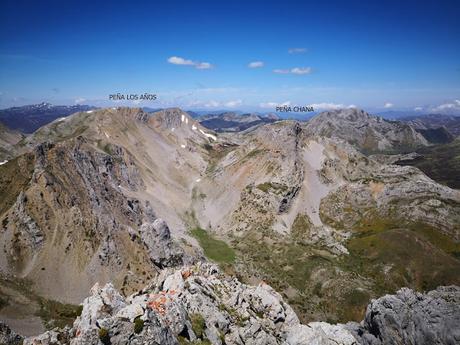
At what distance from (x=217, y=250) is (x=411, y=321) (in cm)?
10350

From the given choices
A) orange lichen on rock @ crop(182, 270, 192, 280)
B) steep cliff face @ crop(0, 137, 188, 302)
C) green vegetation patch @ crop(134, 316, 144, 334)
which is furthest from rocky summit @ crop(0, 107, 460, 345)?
steep cliff face @ crop(0, 137, 188, 302)

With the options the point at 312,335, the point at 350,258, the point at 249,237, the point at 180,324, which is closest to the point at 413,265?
the point at 350,258

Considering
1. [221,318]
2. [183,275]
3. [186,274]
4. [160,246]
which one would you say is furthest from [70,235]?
[221,318]

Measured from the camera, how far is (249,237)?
198 m

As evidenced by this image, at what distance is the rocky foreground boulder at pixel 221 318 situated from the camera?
4825cm

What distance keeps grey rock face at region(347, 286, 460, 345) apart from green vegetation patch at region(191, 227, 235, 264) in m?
80.3

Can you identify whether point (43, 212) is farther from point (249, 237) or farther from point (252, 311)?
point (249, 237)

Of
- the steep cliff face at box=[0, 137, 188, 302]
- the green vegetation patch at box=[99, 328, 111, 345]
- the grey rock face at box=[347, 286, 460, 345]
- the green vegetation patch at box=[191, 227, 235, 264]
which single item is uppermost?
the green vegetation patch at box=[99, 328, 111, 345]

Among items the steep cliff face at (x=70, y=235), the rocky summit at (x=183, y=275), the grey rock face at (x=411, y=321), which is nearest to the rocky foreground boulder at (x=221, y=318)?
the grey rock face at (x=411, y=321)

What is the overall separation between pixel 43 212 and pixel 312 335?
9873 cm

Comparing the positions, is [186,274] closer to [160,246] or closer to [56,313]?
[56,313]

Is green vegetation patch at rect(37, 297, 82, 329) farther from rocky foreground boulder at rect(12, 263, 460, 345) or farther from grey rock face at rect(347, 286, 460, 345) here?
grey rock face at rect(347, 286, 460, 345)

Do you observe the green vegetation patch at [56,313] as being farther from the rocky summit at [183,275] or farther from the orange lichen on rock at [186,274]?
the orange lichen on rock at [186,274]

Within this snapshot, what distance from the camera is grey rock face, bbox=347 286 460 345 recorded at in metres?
88.0
